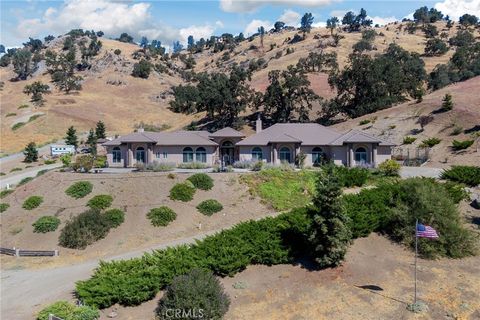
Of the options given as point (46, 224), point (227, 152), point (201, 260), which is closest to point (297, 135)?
point (227, 152)

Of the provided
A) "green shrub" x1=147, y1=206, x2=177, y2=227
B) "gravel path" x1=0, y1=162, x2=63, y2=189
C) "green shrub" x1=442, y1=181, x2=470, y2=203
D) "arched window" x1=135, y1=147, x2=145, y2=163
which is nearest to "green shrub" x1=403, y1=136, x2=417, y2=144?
"green shrub" x1=442, y1=181, x2=470, y2=203

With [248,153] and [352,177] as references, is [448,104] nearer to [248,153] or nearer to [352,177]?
[248,153]

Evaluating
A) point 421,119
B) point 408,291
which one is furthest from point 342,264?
point 421,119

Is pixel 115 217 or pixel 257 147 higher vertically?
pixel 257 147

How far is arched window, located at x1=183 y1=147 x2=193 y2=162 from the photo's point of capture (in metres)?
53.3

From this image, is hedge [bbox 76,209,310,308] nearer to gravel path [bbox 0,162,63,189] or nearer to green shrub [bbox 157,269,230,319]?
green shrub [bbox 157,269,230,319]

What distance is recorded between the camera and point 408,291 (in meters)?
22.4

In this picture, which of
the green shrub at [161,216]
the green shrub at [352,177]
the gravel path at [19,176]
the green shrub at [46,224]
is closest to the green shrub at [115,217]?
the green shrub at [161,216]

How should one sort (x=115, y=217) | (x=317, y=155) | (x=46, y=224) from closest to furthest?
(x=115, y=217) → (x=46, y=224) → (x=317, y=155)

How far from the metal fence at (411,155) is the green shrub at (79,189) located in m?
36.2

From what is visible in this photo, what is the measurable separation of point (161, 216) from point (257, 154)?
57.9 feet

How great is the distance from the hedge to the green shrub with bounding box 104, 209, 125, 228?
40.3ft

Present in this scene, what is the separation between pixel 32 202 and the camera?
41.7 m

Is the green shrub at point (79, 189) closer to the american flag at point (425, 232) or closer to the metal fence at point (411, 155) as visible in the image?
the american flag at point (425, 232)
